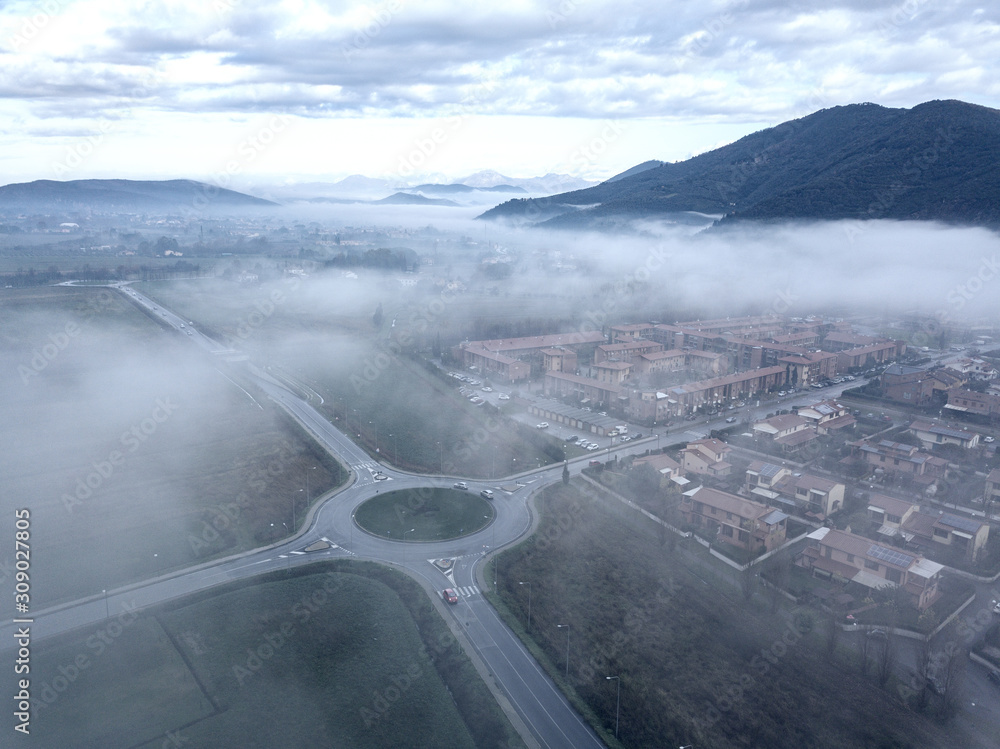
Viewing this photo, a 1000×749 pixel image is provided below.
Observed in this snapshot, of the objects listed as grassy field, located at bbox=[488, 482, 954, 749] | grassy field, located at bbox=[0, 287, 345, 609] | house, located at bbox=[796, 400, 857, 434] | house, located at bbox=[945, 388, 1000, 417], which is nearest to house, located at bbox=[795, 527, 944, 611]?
grassy field, located at bbox=[488, 482, 954, 749]

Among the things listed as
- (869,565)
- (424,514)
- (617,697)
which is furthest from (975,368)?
(617,697)

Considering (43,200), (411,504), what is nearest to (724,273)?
(411,504)

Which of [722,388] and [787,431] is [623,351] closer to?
[722,388]

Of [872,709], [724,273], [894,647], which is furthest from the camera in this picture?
[724,273]

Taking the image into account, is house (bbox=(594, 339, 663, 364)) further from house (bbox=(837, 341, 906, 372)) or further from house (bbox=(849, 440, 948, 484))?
house (bbox=(849, 440, 948, 484))

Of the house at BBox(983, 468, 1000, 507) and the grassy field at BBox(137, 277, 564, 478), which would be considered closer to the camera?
the house at BBox(983, 468, 1000, 507)

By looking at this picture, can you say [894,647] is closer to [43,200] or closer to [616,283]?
[616,283]
